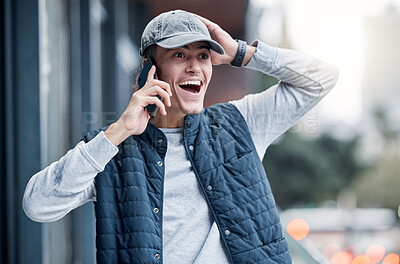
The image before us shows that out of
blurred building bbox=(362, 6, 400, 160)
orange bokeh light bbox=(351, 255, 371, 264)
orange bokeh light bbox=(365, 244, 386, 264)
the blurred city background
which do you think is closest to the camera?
the blurred city background

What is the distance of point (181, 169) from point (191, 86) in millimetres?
201

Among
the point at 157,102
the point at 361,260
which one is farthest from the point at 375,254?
the point at 157,102

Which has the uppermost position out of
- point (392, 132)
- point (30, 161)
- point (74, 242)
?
point (30, 161)

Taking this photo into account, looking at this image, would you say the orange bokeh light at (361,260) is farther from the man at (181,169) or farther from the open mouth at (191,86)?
the open mouth at (191,86)

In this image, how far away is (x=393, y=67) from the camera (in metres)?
23.3

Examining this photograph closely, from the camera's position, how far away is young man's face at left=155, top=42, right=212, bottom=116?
3.75ft

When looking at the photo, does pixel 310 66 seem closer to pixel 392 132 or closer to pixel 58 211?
pixel 58 211

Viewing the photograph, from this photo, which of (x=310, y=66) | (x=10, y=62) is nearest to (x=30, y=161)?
(x=10, y=62)

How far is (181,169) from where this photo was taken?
1.17 meters

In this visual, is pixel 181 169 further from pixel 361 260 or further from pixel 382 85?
pixel 382 85

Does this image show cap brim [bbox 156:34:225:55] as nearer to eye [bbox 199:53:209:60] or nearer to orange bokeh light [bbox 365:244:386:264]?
eye [bbox 199:53:209:60]

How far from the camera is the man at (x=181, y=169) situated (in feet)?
3.56

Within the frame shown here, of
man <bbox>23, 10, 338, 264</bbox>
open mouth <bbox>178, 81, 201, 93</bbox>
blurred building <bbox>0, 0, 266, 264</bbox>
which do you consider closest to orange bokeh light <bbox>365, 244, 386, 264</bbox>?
blurred building <bbox>0, 0, 266, 264</bbox>

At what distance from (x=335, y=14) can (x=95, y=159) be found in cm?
1974
